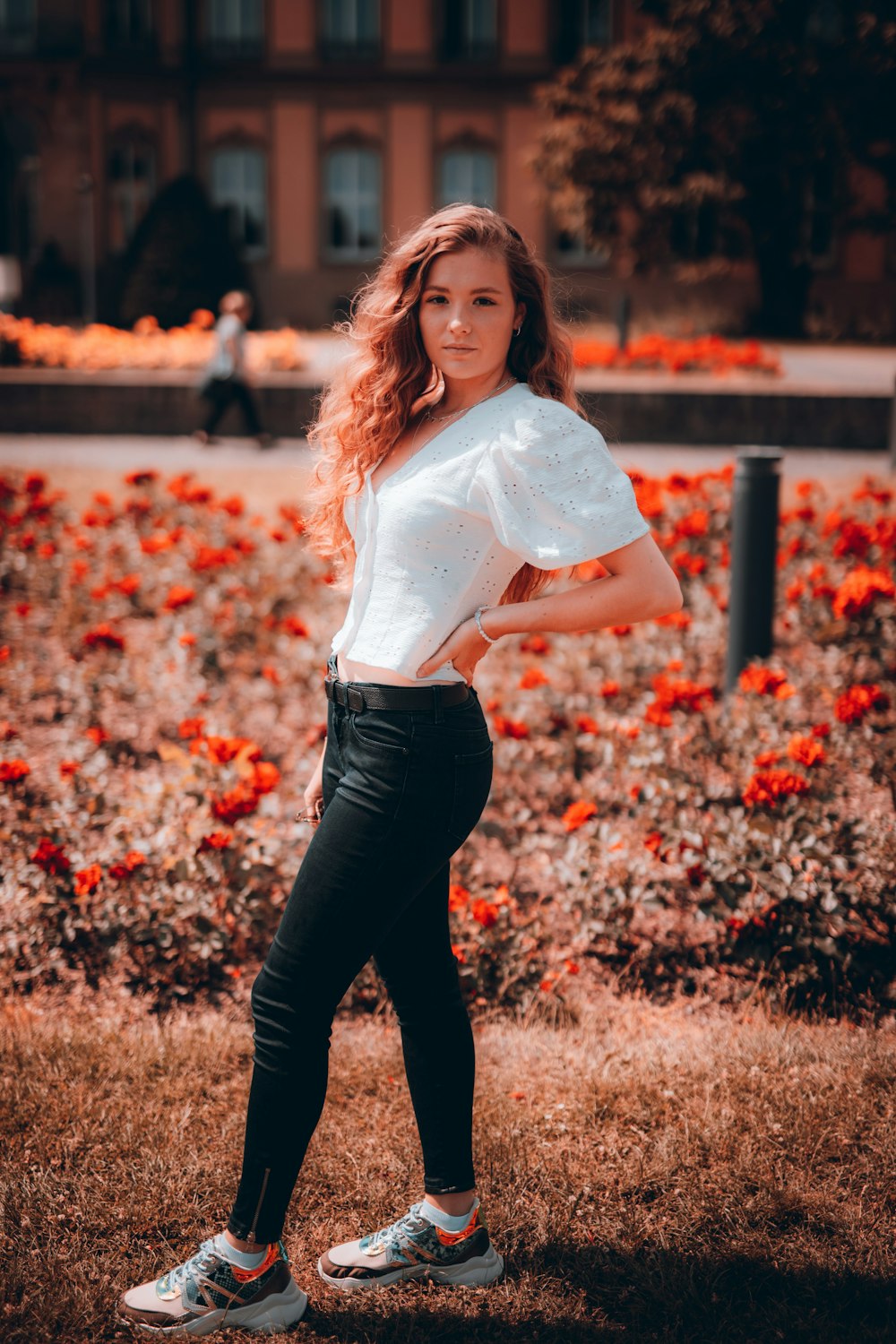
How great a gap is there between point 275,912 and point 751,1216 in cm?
150

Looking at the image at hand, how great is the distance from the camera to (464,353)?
87.0 inches

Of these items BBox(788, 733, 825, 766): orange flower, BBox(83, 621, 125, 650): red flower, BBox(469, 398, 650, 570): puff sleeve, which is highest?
BBox(469, 398, 650, 570): puff sleeve

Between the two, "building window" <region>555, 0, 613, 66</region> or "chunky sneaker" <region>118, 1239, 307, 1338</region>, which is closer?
"chunky sneaker" <region>118, 1239, 307, 1338</region>

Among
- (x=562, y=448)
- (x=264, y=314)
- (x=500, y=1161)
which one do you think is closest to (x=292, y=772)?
(x=500, y=1161)

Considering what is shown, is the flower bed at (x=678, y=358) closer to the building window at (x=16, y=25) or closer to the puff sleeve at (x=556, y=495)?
the puff sleeve at (x=556, y=495)

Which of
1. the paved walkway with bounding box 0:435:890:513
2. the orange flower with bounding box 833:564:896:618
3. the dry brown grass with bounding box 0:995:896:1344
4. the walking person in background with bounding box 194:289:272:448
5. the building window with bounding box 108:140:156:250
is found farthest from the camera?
the building window with bounding box 108:140:156:250

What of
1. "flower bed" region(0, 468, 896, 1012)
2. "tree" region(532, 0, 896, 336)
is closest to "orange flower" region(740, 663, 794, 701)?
"flower bed" region(0, 468, 896, 1012)

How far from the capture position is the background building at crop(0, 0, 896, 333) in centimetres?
2994

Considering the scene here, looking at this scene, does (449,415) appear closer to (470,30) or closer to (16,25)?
(470,30)

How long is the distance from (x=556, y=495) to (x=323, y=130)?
31137 millimetres

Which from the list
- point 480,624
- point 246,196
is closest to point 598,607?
point 480,624

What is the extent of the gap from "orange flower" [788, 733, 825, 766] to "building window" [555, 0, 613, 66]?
3060cm

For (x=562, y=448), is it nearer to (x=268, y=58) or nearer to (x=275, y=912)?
(x=275, y=912)

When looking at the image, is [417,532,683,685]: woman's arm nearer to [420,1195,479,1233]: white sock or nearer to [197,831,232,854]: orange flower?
[420,1195,479,1233]: white sock
